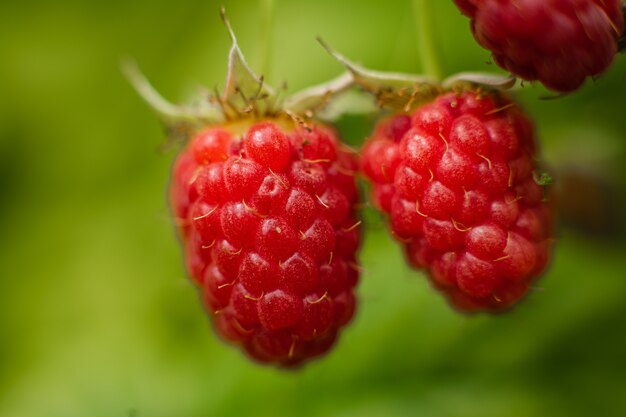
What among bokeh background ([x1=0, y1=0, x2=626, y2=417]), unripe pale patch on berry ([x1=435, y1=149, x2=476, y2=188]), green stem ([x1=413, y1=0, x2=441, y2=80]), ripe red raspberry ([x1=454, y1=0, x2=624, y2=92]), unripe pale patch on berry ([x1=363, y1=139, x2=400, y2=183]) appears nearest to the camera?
ripe red raspberry ([x1=454, y1=0, x2=624, y2=92])

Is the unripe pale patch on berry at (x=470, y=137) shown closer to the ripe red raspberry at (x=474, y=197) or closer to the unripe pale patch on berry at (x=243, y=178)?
the ripe red raspberry at (x=474, y=197)

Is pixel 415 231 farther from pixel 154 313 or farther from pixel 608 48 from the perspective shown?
pixel 154 313

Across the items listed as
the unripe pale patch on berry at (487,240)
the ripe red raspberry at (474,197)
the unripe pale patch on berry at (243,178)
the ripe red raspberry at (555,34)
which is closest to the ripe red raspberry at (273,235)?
the unripe pale patch on berry at (243,178)

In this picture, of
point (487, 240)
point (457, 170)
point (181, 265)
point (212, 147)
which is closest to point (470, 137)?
point (457, 170)

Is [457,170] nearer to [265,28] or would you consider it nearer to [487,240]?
[487,240]

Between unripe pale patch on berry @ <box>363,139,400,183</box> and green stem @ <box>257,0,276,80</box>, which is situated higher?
Answer: green stem @ <box>257,0,276,80</box>

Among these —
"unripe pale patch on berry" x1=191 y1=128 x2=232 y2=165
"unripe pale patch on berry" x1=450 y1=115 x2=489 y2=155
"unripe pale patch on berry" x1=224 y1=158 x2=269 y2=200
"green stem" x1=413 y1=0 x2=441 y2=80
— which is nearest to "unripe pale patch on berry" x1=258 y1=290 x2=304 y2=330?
"unripe pale patch on berry" x1=224 y1=158 x2=269 y2=200

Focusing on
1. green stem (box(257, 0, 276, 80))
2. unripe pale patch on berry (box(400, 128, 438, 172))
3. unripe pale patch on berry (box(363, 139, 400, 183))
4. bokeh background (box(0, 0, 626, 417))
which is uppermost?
green stem (box(257, 0, 276, 80))

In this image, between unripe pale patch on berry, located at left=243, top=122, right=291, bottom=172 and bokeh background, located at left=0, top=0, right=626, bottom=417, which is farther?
bokeh background, located at left=0, top=0, right=626, bottom=417

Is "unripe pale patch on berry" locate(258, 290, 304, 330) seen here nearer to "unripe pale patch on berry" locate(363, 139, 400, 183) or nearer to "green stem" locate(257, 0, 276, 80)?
"unripe pale patch on berry" locate(363, 139, 400, 183)
